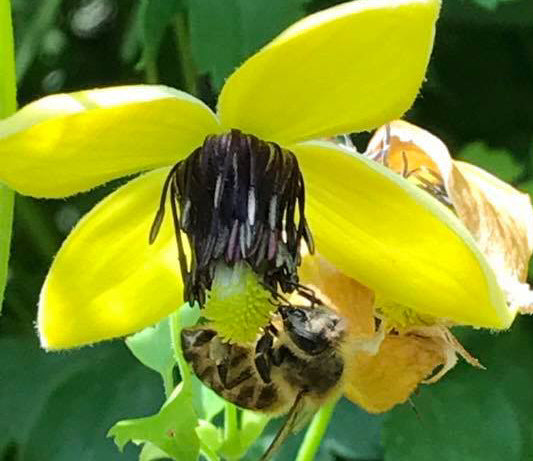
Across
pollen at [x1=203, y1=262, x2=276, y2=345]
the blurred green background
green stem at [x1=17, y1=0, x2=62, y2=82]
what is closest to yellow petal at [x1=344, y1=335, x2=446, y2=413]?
pollen at [x1=203, y1=262, x2=276, y2=345]

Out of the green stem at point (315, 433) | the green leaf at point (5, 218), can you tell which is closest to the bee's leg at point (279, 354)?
the green stem at point (315, 433)

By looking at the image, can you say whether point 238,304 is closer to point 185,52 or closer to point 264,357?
point 264,357

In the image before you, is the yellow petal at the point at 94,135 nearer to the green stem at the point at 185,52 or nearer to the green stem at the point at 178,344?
the green stem at the point at 178,344

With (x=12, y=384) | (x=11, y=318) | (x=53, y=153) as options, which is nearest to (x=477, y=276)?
(x=53, y=153)

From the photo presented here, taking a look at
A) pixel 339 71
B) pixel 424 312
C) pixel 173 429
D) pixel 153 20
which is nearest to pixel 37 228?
pixel 153 20

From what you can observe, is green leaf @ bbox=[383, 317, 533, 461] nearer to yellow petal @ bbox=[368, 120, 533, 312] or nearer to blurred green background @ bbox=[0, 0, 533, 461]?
blurred green background @ bbox=[0, 0, 533, 461]

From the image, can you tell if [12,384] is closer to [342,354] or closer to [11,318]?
[11,318]
